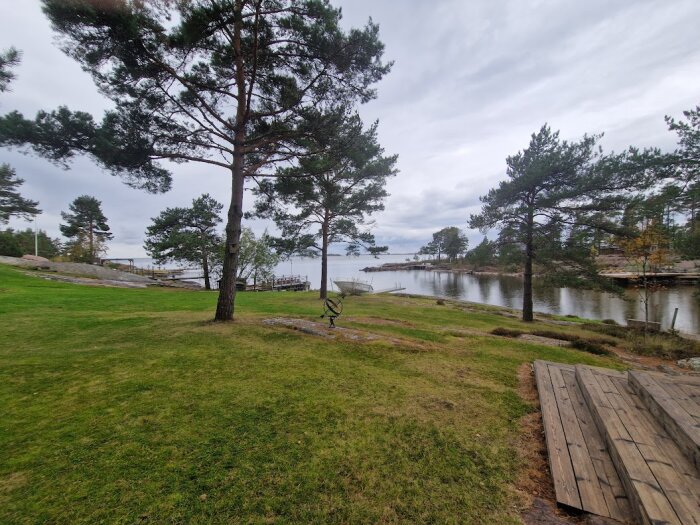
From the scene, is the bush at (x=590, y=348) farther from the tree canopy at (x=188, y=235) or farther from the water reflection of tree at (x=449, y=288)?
the tree canopy at (x=188, y=235)

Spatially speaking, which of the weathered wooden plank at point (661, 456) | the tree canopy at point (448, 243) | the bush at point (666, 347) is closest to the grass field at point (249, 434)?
the weathered wooden plank at point (661, 456)

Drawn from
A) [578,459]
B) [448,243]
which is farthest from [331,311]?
[448,243]

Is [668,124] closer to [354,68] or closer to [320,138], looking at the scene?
[354,68]

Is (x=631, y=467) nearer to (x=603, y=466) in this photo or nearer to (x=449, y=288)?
(x=603, y=466)

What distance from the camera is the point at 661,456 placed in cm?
225

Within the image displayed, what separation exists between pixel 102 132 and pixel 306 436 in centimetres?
777

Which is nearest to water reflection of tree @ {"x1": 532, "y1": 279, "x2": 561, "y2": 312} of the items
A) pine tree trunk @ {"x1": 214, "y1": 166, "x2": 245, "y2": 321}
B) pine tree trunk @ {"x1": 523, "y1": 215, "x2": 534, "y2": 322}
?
pine tree trunk @ {"x1": 523, "y1": 215, "x2": 534, "y2": 322}

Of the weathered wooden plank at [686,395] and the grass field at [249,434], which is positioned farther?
the weathered wooden plank at [686,395]

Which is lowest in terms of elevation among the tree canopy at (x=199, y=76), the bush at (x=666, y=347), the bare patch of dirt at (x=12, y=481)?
the bush at (x=666, y=347)

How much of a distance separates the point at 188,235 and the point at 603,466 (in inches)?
1024

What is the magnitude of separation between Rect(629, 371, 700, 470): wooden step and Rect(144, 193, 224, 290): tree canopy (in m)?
25.6

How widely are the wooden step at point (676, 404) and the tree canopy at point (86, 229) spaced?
4473 cm

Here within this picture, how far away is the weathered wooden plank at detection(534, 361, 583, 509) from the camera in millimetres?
2049

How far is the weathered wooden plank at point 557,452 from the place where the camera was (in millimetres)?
2049
